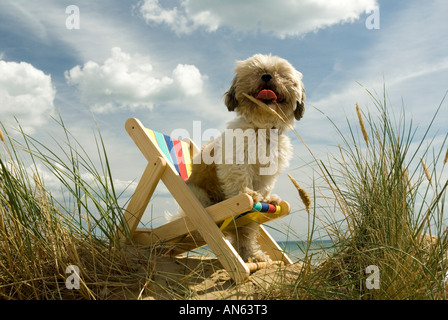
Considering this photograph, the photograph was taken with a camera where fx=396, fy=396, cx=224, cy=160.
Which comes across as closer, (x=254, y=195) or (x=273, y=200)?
(x=254, y=195)

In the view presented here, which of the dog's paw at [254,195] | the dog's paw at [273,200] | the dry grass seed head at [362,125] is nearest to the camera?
the dry grass seed head at [362,125]

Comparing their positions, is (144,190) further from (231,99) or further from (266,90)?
(266,90)

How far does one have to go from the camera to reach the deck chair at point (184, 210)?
10.1 ft

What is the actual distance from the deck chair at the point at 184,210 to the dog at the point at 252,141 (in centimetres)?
22

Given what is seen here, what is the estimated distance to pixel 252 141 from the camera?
3455mm

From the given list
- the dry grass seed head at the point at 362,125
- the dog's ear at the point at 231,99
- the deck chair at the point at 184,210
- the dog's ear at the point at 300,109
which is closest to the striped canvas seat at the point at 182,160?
the deck chair at the point at 184,210

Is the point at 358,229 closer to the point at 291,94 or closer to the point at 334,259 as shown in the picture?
the point at 334,259

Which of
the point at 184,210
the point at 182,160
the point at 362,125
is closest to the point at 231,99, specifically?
the point at 182,160

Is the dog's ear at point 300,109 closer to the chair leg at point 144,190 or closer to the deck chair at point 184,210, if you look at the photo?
the deck chair at point 184,210

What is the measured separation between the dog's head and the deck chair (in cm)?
78

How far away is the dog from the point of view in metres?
3.42

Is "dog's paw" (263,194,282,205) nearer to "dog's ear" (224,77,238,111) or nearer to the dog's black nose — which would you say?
"dog's ear" (224,77,238,111)

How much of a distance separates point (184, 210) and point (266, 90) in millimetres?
1232

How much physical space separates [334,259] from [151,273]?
126 cm
